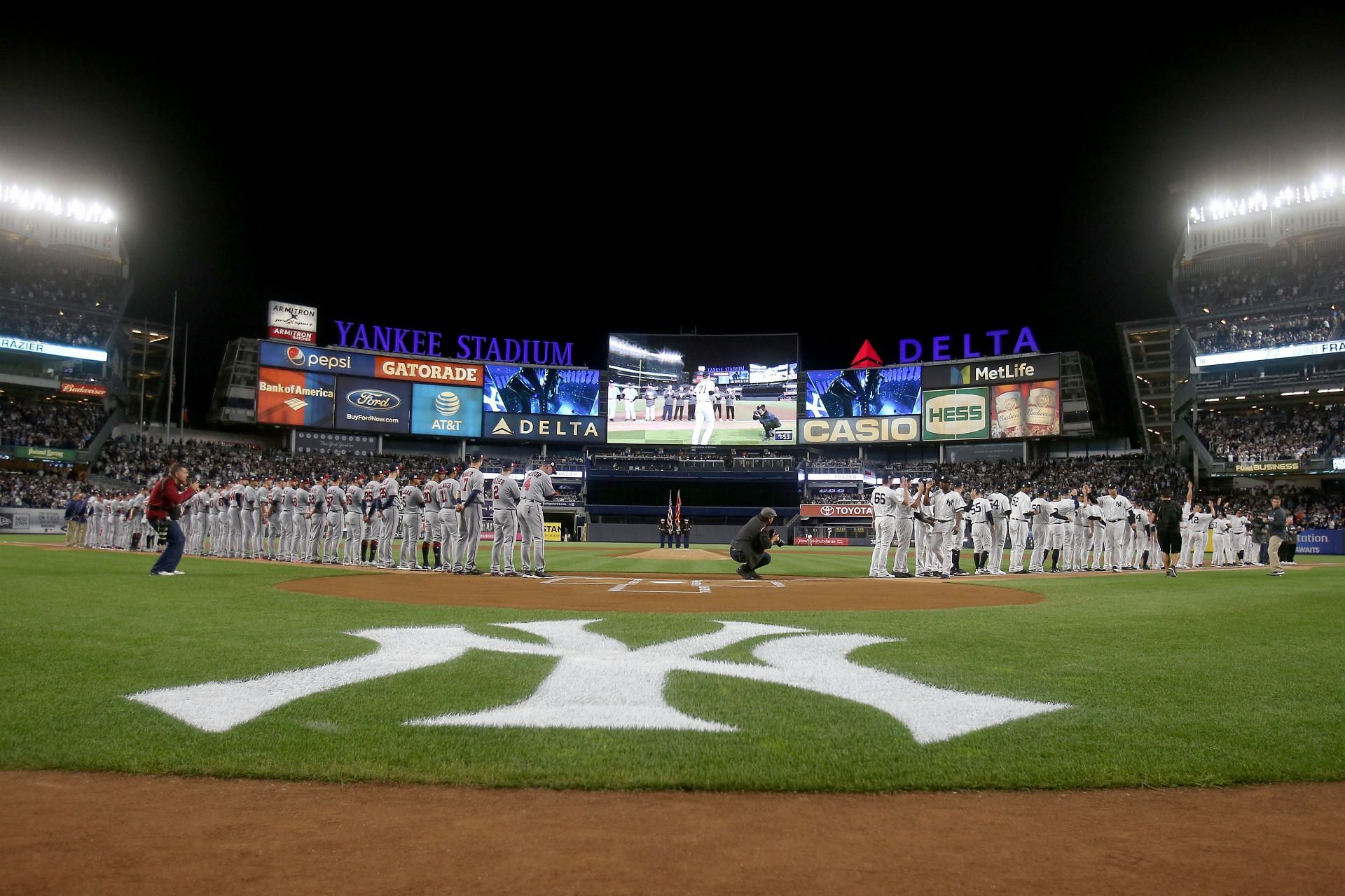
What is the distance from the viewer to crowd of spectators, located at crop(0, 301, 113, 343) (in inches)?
1960

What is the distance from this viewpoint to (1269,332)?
44.9 m

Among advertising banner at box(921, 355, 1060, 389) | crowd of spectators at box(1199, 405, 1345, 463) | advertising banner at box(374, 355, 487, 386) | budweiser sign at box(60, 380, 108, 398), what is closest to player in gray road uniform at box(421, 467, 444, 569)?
crowd of spectators at box(1199, 405, 1345, 463)

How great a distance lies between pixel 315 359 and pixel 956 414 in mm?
44155

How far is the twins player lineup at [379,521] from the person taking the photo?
16125 millimetres

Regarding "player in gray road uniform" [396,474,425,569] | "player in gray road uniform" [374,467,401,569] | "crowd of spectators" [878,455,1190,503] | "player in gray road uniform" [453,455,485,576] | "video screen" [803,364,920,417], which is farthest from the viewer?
"video screen" [803,364,920,417]

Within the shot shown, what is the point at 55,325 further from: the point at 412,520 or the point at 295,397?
the point at 412,520

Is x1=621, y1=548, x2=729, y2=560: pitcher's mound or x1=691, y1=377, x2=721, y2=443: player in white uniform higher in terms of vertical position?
x1=691, y1=377, x2=721, y2=443: player in white uniform

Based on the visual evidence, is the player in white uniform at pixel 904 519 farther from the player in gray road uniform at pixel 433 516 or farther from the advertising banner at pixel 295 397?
the advertising banner at pixel 295 397

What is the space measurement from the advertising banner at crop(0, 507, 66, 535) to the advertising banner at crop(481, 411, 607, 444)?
25.9 meters

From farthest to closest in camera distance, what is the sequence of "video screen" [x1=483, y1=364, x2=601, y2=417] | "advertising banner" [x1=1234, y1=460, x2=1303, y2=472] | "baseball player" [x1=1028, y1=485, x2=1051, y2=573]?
"video screen" [x1=483, y1=364, x2=601, y2=417] → "advertising banner" [x1=1234, y1=460, x2=1303, y2=472] → "baseball player" [x1=1028, y1=485, x2=1051, y2=573]

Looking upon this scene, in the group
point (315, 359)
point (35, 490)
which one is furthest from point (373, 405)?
point (35, 490)

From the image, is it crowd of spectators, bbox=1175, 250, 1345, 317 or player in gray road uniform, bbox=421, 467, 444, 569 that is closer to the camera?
player in gray road uniform, bbox=421, 467, 444, 569

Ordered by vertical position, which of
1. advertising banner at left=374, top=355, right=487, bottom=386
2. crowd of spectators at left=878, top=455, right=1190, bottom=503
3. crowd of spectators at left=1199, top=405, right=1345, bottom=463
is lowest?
crowd of spectators at left=878, top=455, right=1190, bottom=503

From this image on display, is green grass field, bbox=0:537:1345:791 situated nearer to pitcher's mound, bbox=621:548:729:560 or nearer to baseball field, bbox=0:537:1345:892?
baseball field, bbox=0:537:1345:892
